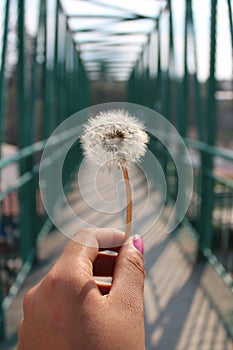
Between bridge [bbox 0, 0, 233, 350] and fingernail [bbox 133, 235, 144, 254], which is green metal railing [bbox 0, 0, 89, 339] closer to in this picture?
bridge [bbox 0, 0, 233, 350]

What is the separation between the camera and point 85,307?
2.00 feet

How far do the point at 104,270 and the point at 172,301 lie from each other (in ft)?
8.43

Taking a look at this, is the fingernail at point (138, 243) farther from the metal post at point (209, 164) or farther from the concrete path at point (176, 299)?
the metal post at point (209, 164)

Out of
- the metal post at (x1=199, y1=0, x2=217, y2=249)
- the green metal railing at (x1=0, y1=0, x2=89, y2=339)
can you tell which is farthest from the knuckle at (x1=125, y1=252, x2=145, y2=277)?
the metal post at (x1=199, y1=0, x2=217, y2=249)

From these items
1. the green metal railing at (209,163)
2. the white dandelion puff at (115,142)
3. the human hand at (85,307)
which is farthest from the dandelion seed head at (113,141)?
the green metal railing at (209,163)

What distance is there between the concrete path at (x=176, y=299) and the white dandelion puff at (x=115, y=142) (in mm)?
928

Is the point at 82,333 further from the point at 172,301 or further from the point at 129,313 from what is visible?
the point at 172,301

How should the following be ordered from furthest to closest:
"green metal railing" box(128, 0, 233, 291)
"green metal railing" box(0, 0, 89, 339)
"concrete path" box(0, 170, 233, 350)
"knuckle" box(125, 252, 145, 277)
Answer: "green metal railing" box(128, 0, 233, 291)
"green metal railing" box(0, 0, 89, 339)
"concrete path" box(0, 170, 233, 350)
"knuckle" box(125, 252, 145, 277)

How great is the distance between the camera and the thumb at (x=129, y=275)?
66 cm

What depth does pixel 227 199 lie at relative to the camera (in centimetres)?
355

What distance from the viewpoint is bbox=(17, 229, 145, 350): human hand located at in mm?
582

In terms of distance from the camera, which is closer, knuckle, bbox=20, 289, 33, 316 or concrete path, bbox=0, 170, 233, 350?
knuckle, bbox=20, 289, 33, 316

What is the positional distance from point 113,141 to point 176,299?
2.76 meters

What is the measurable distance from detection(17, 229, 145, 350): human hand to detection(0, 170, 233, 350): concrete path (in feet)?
2.90
